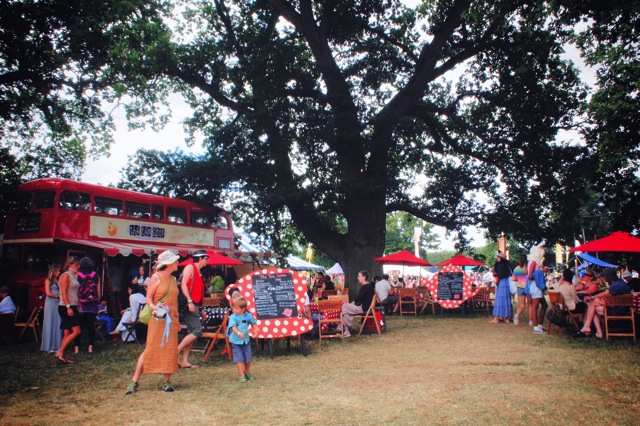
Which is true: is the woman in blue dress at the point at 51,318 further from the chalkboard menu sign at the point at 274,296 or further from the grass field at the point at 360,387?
the chalkboard menu sign at the point at 274,296

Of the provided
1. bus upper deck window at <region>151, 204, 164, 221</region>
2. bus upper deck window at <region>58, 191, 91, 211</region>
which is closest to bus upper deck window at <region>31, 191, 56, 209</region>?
bus upper deck window at <region>58, 191, 91, 211</region>

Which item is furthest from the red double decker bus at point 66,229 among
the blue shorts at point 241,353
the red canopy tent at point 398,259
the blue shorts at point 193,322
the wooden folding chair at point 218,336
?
the blue shorts at point 241,353

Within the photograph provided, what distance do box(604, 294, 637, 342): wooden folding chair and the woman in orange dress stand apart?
8166 mm

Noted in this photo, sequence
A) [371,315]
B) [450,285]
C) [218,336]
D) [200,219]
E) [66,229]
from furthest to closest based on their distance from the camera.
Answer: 1. [200,219]
2. [450,285]
3. [66,229]
4. [371,315]
5. [218,336]

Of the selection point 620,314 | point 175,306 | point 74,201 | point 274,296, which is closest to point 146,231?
point 74,201

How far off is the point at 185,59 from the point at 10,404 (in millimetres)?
14388

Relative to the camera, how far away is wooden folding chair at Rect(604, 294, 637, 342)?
10.5 meters

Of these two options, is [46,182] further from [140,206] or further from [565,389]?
[565,389]

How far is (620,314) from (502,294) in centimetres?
421

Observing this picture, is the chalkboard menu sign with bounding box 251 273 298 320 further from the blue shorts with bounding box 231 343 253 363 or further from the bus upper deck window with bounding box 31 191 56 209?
the bus upper deck window with bounding box 31 191 56 209

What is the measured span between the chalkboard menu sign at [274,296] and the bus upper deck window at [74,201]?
843 centimetres

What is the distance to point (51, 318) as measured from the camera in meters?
10.7

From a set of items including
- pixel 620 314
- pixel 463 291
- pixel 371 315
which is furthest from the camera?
pixel 463 291

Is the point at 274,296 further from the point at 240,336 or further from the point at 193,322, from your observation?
the point at 240,336
